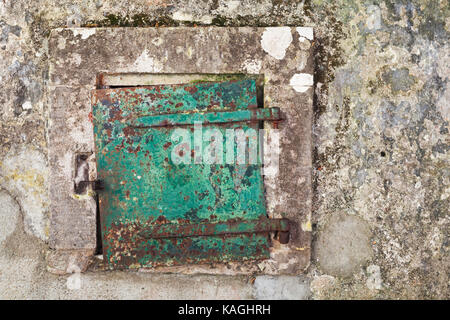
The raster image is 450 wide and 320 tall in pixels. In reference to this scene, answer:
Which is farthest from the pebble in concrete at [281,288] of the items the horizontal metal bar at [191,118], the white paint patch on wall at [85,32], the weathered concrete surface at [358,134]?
the white paint patch on wall at [85,32]

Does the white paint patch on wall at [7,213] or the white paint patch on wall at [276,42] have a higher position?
the white paint patch on wall at [276,42]

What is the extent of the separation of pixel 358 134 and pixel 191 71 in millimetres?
894

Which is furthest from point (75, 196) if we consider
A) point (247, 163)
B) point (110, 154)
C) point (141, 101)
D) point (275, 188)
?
point (275, 188)

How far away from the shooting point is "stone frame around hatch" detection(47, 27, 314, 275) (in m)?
1.69

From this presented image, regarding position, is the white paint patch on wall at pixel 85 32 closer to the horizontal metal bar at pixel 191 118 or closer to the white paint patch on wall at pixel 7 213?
the horizontal metal bar at pixel 191 118

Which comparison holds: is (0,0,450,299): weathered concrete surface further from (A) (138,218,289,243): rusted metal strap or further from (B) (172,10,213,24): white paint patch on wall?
(A) (138,218,289,243): rusted metal strap

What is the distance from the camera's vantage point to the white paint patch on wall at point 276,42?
169cm

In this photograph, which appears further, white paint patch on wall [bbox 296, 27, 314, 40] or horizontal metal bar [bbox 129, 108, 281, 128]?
white paint patch on wall [bbox 296, 27, 314, 40]

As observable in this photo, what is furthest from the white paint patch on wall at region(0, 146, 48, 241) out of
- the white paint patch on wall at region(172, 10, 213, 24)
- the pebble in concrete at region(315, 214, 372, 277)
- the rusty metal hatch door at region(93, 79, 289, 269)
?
the pebble in concrete at region(315, 214, 372, 277)

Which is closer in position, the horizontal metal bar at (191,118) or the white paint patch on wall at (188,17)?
the horizontal metal bar at (191,118)

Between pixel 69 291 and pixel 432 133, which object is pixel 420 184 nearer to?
pixel 432 133

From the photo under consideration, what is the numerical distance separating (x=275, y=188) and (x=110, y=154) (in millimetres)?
801

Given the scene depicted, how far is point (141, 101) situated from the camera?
1.63 m

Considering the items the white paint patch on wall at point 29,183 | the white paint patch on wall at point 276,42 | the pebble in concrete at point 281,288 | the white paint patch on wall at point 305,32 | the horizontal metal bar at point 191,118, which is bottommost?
the pebble in concrete at point 281,288
